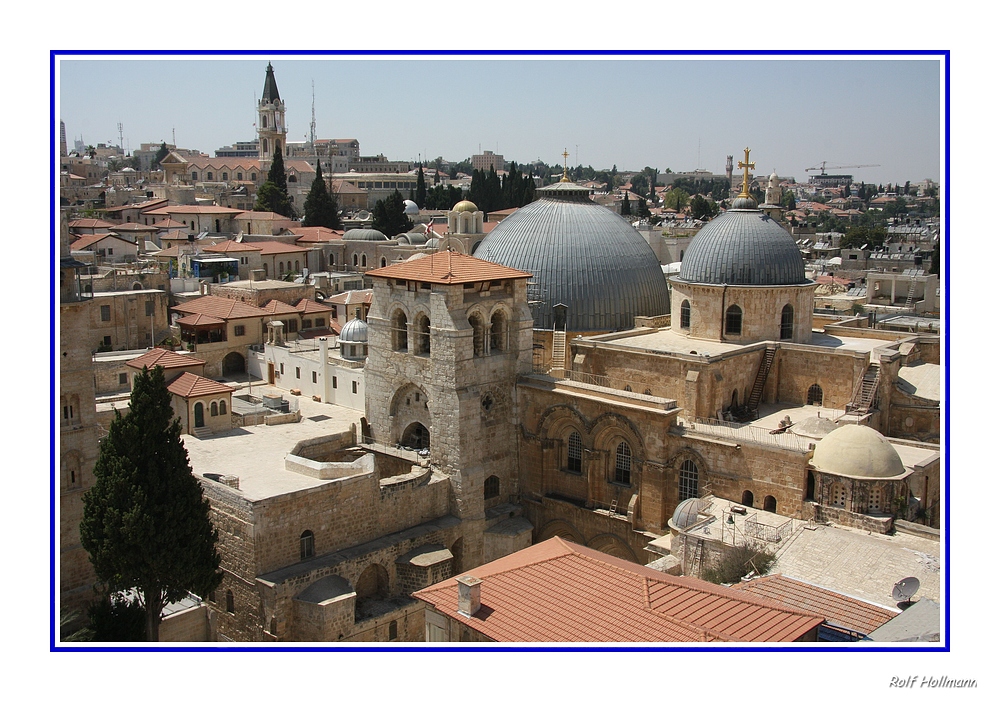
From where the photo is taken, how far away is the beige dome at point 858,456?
21.8 metres

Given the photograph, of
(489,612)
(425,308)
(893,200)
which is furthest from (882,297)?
(893,200)

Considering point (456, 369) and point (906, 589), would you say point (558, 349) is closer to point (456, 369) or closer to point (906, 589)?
point (456, 369)

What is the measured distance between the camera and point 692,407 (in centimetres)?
2623

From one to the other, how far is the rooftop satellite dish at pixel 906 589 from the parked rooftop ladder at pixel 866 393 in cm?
891

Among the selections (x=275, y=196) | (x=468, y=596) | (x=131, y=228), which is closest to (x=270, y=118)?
(x=275, y=196)

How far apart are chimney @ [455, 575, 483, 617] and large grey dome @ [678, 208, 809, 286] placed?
1517 cm

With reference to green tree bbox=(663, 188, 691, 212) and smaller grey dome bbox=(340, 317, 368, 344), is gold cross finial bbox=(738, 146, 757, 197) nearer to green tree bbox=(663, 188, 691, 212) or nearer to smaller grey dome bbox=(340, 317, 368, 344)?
smaller grey dome bbox=(340, 317, 368, 344)

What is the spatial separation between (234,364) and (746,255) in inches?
829

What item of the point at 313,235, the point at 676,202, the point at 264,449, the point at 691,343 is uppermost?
the point at 676,202

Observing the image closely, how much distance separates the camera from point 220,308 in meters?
39.5

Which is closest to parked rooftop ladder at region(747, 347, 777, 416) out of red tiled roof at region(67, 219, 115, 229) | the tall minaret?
red tiled roof at region(67, 219, 115, 229)

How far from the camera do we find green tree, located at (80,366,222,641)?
763 inches

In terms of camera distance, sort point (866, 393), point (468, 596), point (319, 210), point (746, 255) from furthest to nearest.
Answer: point (319, 210) < point (746, 255) < point (866, 393) < point (468, 596)
